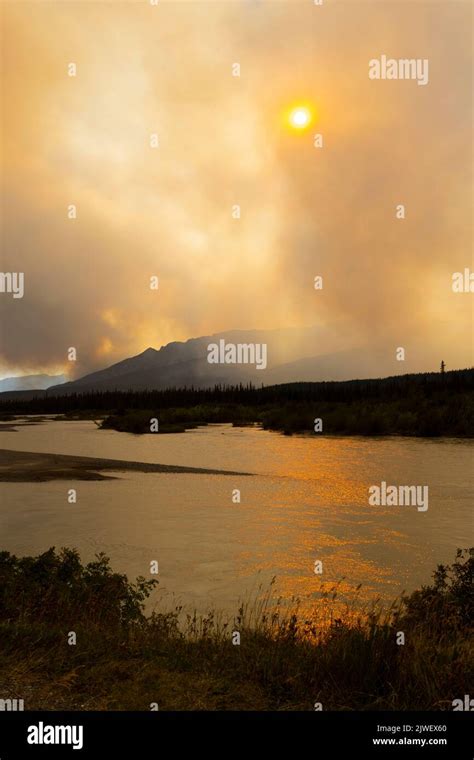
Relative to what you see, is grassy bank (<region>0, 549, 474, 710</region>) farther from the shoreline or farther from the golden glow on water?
the shoreline

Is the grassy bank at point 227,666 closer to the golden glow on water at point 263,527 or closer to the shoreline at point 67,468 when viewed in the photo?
the golden glow on water at point 263,527

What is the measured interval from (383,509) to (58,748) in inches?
807

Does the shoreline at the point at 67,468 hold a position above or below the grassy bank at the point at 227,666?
below

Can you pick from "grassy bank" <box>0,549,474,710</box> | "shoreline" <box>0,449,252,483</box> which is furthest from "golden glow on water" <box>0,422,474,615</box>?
"grassy bank" <box>0,549,474,710</box>

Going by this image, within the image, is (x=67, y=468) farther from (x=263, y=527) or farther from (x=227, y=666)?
(x=227, y=666)

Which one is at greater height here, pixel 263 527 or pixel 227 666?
pixel 227 666

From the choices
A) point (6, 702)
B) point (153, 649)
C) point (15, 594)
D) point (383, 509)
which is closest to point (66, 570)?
point (15, 594)

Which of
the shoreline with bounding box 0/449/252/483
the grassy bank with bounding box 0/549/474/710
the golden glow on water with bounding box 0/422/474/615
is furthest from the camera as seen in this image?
Answer: the shoreline with bounding box 0/449/252/483

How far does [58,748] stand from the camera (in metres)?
5.74

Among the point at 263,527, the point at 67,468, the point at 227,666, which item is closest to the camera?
the point at 227,666

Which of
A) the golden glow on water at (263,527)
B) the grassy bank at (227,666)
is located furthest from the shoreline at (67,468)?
the grassy bank at (227,666)

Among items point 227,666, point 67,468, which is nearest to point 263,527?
point 227,666

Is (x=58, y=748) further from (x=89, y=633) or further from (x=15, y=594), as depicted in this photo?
(x=15, y=594)

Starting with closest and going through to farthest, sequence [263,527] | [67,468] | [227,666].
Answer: [227,666] < [263,527] < [67,468]
